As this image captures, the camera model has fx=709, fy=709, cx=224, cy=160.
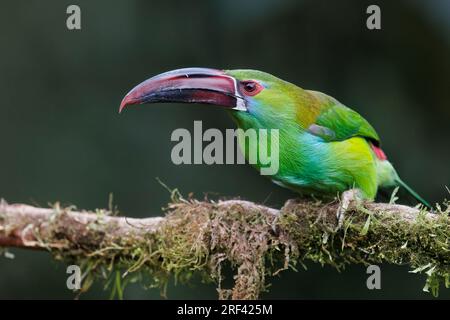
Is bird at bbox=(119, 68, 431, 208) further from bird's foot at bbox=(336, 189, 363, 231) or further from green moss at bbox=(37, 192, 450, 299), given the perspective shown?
green moss at bbox=(37, 192, 450, 299)

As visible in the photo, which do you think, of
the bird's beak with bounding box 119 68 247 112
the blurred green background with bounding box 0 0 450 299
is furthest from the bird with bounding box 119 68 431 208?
the blurred green background with bounding box 0 0 450 299

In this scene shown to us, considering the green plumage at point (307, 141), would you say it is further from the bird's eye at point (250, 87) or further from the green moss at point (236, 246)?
the green moss at point (236, 246)

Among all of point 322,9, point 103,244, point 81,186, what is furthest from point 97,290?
point 322,9

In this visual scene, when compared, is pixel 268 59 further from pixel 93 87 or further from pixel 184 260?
pixel 184 260

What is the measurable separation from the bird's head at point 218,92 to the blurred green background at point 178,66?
6.69 feet

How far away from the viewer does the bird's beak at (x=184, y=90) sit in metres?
3.82

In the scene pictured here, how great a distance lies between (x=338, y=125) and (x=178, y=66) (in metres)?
2.30

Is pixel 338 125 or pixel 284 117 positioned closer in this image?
pixel 284 117

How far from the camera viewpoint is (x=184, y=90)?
383 centimetres

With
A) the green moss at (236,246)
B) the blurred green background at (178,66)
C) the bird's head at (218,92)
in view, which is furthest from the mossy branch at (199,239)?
the blurred green background at (178,66)

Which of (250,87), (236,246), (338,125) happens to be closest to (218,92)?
(250,87)

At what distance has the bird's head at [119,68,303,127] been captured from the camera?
3822 mm

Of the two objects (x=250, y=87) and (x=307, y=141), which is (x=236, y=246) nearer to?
(x=307, y=141)

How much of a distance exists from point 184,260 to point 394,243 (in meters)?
0.99
